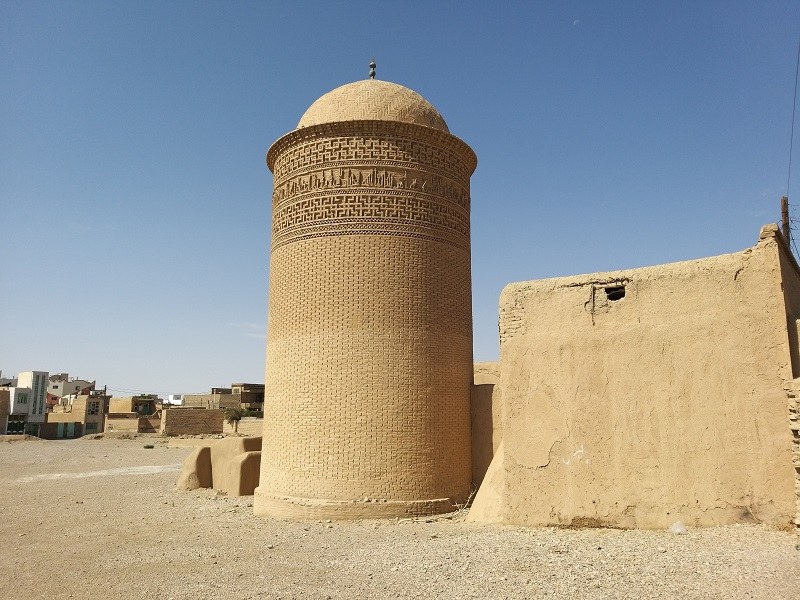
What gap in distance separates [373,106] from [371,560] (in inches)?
293

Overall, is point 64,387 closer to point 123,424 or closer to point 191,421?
point 123,424

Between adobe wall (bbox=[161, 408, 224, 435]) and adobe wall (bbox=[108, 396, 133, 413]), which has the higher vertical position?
adobe wall (bbox=[108, 396, 133, 413])

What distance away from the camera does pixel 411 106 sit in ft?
36.8

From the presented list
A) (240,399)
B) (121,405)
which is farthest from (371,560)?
(121,405)

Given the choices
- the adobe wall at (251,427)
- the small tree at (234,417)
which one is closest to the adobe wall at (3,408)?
the small tree at (234,417)

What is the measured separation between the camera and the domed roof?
1100 cm

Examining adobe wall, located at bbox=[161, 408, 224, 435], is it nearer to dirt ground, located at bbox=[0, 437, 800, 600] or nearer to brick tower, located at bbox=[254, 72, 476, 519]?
dirt ground, located at bbox=[0, 437, 800, 600]

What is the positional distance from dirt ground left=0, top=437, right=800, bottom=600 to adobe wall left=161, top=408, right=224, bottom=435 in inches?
995

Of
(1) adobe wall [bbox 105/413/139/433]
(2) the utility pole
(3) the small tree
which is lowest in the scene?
(1) adobe wall [bbox 105/413/139/433]

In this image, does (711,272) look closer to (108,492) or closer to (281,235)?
(281,235)

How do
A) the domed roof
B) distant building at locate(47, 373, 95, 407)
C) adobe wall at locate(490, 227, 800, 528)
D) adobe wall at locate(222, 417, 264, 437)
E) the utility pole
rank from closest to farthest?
1. adobe wall at locate(490, 227, 800, 528)
2. the domed roof
3. the utility pole
4. adobe wall at locate(222, 417, 264, 437)
5. distant building at locate(47, 373, 95, 407)

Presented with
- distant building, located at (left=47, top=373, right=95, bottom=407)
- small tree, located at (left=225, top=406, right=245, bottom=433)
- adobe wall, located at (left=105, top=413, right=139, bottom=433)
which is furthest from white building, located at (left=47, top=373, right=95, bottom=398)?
small tree, located at (left=225, top=406, right=245, bottom=433)

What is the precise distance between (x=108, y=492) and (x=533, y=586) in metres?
11.3

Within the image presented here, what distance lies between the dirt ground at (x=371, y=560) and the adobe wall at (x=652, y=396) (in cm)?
41
